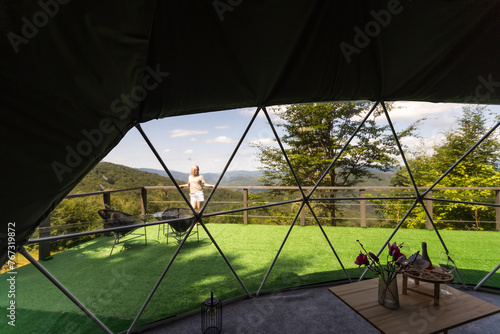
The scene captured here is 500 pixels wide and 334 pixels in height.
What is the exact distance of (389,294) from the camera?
2.31 metres

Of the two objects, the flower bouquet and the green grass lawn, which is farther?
the green grass lawn

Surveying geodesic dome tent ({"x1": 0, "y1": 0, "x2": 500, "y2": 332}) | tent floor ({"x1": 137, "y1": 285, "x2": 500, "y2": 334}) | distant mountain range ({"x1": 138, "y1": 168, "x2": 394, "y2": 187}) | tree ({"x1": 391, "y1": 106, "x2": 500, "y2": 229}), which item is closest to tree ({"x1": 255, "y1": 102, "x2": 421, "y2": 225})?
distant mountain range ({"x1": 138, "y1": 168, "x2": 394, "y2": 187})

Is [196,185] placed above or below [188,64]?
below

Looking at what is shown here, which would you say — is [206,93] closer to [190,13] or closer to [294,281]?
[190,13]

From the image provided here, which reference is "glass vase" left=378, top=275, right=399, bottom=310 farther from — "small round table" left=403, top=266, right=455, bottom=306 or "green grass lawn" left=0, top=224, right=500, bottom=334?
"green grass lawn" left=0, top=224, right=500, bottom=334

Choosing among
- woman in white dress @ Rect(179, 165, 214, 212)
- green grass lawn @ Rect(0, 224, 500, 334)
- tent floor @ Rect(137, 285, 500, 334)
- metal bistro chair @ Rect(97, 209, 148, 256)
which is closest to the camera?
tent floor @ Rect(137, 285, 500, 334)

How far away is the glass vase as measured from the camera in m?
2.27

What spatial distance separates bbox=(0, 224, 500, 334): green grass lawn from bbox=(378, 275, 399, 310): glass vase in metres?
1.88

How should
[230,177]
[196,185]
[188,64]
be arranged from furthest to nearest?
[230,177]
[196,185]
[188,64]

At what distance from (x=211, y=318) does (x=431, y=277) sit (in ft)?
8.27

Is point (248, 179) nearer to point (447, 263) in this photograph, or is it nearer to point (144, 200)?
point (144, 200)

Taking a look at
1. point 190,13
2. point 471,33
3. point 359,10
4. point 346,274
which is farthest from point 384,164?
point 190,13

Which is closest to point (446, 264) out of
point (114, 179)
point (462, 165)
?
point (114, 179)

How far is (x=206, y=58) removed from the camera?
238cm
